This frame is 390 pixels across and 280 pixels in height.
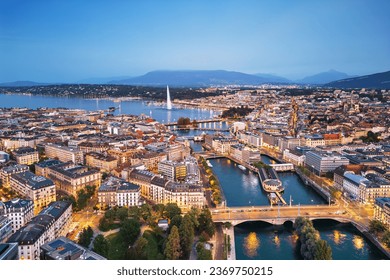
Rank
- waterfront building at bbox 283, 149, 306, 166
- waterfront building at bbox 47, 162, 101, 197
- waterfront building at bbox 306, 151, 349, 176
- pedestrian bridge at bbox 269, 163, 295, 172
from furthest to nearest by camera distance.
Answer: waterfront building at bbox 283, 149, 306, 166 < pedestrian bridge at bbox 269, 163, 295, 172 < waterfront building at bbox 306, 151, 349, 176 < waterfront building at bbox 47, 162, 101, 197

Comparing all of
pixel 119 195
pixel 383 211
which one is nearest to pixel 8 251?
pixel 119 195

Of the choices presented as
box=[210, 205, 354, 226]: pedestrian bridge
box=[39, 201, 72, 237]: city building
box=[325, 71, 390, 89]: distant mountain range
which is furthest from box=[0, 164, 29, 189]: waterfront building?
box=[325, 71, 390, 89]: distant mountain range

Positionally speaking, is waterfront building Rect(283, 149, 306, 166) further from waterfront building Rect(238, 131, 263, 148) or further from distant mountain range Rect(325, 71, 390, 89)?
distant mountain range Rect(325, 71, 390, 89)

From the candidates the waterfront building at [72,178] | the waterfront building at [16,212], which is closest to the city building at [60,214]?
the waterfront building at [16,212]

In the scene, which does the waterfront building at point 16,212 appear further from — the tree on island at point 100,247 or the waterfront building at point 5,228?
the tree on island at point 100,247

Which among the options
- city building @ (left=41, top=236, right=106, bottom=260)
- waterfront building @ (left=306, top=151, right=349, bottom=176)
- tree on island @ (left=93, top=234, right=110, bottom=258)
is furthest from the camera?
waterfront building @ (left=306, top=151, right=349, bottom=176)

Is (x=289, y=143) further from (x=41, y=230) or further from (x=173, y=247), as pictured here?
(x=41, y=230)
